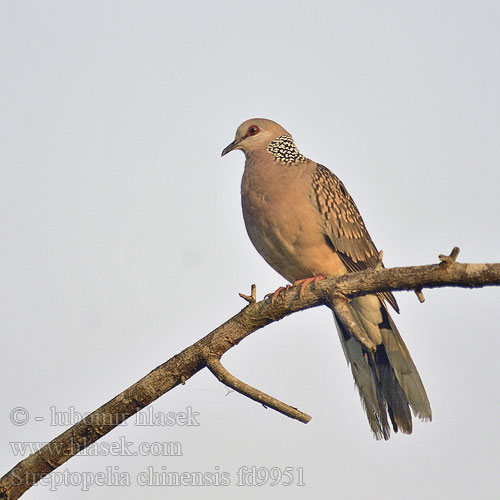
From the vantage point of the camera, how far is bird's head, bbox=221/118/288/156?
24.0 ft

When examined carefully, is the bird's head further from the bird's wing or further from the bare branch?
the bare branch

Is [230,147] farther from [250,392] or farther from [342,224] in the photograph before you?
[250,392]

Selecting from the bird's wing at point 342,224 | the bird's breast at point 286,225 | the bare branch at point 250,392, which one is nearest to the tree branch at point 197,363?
the bare branch at point 250,392

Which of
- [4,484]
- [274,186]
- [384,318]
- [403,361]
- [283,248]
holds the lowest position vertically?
[4,484]

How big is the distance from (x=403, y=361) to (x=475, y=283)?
2250 millimetres

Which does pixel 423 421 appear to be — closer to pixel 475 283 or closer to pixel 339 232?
pixel 339 232

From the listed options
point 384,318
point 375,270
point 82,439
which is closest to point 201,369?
point 82,439

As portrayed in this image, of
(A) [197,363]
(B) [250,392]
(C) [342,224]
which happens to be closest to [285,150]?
(C) [342,224]

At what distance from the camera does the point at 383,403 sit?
6.03 metres

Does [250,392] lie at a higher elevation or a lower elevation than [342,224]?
lower

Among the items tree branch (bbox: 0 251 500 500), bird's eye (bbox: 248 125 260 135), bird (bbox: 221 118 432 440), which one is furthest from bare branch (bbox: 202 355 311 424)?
bird's eye (bbox: 248 125 260 135)

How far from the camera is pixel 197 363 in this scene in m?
4.85

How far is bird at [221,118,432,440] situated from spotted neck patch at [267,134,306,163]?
0.04 m

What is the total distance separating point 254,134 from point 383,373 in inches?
105
